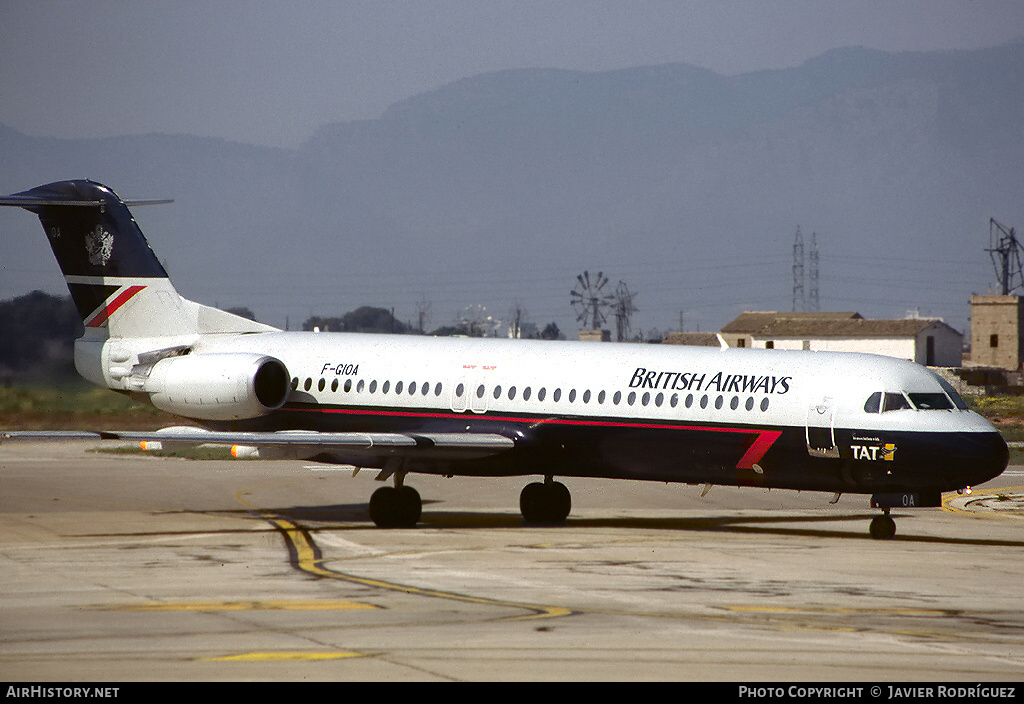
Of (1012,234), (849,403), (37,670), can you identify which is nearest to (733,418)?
(849,403)

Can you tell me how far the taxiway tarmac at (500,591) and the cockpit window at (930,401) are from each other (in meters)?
2.37

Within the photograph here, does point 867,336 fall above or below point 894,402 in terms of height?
above

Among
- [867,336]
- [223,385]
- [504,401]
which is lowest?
[504,401]

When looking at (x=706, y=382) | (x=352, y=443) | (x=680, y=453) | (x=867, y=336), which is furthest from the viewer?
(x=867, y=336)

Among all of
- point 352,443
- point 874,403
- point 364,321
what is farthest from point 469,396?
point 364,321

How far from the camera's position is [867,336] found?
5017 inches

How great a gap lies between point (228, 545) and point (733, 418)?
9048 mm

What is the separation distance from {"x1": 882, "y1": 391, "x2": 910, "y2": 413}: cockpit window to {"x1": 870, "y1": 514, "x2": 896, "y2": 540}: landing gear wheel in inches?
84.9

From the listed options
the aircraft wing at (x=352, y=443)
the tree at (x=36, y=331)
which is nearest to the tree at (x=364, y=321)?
the tree at (x=36, y=331)

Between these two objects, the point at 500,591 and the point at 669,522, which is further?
the point at 669,522

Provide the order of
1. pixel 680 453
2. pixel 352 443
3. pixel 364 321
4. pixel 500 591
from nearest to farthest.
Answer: pixel 500 591 < pixel 680 453 < pixel 352 443 < pixel 364 321

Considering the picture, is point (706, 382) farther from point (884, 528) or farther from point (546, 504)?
point (546, 504)

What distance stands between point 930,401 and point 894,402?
66 cm

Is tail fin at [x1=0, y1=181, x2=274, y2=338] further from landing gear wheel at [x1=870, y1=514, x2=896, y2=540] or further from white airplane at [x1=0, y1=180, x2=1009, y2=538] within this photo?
landing gear wheel at [x1=870, y1=514, x2=896, y2=540]
